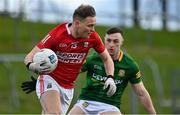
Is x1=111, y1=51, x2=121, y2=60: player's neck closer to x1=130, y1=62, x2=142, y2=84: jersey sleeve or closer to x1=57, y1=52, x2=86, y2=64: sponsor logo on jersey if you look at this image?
x1=130, y1=62, x2=142, y2=84: jersey sleeve

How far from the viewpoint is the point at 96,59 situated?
33.7 ft

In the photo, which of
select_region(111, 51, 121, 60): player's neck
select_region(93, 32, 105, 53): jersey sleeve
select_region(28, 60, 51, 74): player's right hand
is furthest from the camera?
select_region(111, 51, 121, 60): player's neck

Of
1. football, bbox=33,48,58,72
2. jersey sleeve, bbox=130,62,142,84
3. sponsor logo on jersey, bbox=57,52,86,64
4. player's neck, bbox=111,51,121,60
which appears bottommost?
jersey sleeve, bbox=130,62,142,84

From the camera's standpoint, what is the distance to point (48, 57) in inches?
334

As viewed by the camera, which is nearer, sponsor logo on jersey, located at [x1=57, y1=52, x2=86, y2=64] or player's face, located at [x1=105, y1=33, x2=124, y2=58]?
sponsor logo on jersey, located at [x1=57, y1=52, x2=86, y2=64]

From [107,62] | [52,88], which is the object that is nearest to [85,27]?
[107,62]

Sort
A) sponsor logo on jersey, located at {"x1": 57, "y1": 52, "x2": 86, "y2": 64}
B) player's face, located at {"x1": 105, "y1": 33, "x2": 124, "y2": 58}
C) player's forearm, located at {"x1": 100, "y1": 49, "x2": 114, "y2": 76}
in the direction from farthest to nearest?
1. player's face, located at {"x1": 105, "y1": 33, "x2": 124, "y2": 58}
2. player's forearm, located at {"x1": 100, "y1": 49, "x2": 114, "y2": 76}
3. sponsor logo on jersey, located at {"x1": 57, "y1": 52, "x2": 86, "y2": 64}

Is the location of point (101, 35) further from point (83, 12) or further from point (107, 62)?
point (83, 12)

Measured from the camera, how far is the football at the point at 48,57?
27.8ft

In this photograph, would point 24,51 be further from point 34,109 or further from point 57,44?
point 57,44

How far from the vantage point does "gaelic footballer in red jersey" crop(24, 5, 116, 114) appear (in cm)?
879

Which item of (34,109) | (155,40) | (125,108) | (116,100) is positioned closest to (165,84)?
(125,108)

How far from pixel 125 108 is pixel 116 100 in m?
8.47

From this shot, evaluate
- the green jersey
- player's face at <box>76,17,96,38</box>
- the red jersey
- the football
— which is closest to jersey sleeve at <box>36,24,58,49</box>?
the red jersey
